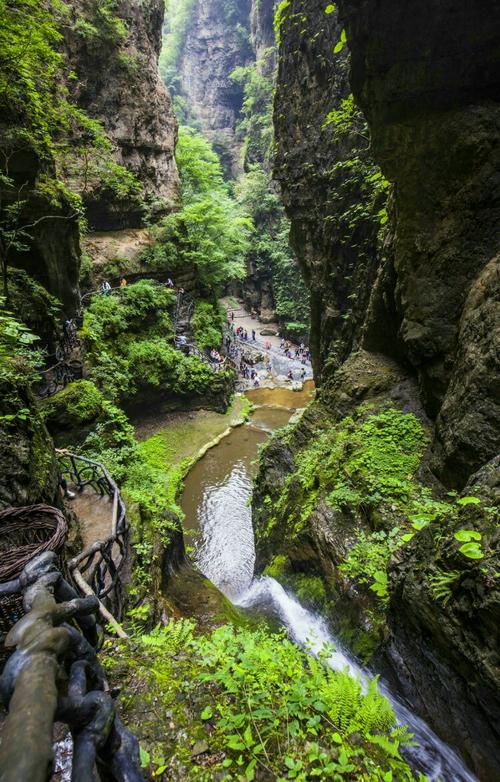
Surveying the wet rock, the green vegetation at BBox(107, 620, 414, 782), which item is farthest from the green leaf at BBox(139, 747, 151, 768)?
the wet rock

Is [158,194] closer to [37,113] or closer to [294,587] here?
[37,113]

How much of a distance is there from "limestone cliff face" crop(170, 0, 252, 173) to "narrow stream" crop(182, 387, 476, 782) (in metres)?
42.1

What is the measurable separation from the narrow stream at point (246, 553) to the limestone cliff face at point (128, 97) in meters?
14.6

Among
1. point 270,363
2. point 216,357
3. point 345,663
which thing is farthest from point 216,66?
point 345,663

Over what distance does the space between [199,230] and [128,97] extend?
8.06m

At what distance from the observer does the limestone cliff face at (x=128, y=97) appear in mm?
18688

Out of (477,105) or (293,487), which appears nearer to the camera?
(477,105)

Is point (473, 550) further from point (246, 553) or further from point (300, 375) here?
point (300, 375)

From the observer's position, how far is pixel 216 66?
153 feet

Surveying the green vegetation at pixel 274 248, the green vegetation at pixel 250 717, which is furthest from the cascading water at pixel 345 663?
the green vegetation at pixel 274 248

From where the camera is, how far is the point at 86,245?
18.7 m

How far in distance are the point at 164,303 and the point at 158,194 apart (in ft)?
26.9

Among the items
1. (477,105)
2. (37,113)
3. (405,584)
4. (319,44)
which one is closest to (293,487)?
(405,584)

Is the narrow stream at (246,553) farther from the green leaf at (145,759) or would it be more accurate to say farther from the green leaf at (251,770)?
the green leaf at (145,759)
